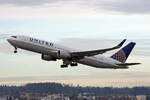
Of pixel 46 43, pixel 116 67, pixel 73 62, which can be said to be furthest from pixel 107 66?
pixel 46 43

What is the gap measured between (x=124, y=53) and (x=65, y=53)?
24.7 meters

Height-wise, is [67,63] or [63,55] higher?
[63,55]

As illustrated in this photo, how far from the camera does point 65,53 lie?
10169 centimetres

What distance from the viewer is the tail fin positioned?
391 ft

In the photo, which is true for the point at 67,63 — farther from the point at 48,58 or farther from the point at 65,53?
the point at 65,53

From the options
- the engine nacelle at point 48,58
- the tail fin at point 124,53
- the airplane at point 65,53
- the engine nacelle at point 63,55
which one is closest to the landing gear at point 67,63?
the airplane at point 65,53

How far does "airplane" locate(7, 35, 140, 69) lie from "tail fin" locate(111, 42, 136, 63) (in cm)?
146

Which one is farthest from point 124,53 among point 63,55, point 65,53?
point 63,55

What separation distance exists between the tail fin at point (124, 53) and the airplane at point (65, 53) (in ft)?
4.80

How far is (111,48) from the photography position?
98938 mm

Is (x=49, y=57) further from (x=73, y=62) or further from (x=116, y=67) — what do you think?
(x=116, y=67)

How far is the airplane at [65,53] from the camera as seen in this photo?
97.8 metres

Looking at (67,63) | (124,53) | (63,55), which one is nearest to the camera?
(63,55)

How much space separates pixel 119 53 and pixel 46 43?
90.1ft
